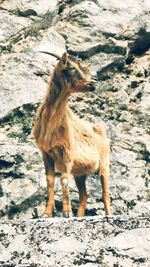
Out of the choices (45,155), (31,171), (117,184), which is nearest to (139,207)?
(117,184)

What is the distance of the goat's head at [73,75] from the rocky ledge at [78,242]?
337 centimetres

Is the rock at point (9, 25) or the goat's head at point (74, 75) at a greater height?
the rock at point (9, 25)

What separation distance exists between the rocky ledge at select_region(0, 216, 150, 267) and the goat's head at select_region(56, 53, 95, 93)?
337cm

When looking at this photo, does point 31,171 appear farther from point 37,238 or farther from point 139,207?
point 37,238

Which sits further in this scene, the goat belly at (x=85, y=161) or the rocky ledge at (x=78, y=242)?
the goat belly at (x=85, y=161)

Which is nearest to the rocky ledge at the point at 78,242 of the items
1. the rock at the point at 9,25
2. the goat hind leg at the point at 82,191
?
the goat hind leg at the point at 82,191

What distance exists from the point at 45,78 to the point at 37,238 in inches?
408

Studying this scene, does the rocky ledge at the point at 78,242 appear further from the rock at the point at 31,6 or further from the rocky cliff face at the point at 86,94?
the rock at the point at 31,6

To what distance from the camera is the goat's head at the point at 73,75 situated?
14523 millimetres

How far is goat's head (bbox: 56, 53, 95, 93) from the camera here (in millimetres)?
14523

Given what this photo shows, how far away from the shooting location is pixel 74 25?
23.4 m

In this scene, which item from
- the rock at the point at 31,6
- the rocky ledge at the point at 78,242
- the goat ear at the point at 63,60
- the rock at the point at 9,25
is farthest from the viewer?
the rock at the point at 31,6

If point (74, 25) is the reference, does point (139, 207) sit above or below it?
below

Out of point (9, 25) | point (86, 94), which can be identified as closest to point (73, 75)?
point (86, 94)
